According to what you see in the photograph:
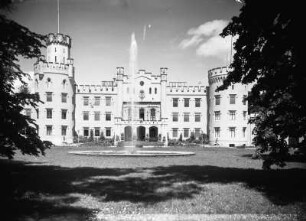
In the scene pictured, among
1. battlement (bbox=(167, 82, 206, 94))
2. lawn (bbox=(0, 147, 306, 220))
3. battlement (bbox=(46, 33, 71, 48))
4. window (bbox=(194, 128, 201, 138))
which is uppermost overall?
battlement (bbox=(46, 33, 71, 48))

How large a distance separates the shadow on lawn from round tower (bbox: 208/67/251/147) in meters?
35.9

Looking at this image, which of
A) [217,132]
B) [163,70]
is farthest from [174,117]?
[163,70]

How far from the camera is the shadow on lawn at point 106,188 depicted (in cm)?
834

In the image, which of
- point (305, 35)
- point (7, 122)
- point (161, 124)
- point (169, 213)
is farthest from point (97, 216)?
point (161, 124)

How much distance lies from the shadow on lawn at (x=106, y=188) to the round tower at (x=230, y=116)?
118 feet

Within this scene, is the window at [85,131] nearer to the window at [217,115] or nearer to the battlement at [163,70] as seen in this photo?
the battlement at [163,70]

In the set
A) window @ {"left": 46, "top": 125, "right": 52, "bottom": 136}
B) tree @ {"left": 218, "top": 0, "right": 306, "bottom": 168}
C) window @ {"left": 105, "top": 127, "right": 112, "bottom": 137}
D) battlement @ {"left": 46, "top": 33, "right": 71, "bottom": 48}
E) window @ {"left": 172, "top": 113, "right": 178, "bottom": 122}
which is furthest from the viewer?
battlement @ {"left": 46, "top": 33, "right": 71, "bottom": 48}

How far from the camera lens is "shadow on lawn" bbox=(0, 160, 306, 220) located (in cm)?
834

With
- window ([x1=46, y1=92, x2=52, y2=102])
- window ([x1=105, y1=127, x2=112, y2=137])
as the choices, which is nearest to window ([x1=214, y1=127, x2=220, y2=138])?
window ([x1=105, y1=127, x2=112, y2=137])

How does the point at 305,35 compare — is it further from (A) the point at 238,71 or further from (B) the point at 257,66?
(A) the point at 238,71

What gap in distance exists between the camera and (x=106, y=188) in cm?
1092

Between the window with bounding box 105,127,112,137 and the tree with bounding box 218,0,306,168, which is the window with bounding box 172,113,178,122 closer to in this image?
the window with bounding box 105,127,112,137

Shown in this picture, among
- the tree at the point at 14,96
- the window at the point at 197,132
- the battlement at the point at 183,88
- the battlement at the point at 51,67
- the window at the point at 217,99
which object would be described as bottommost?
the window at the point at 197,132


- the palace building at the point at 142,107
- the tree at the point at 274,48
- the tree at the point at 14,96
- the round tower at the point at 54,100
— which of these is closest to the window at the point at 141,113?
the palace building at the point at 142,107
